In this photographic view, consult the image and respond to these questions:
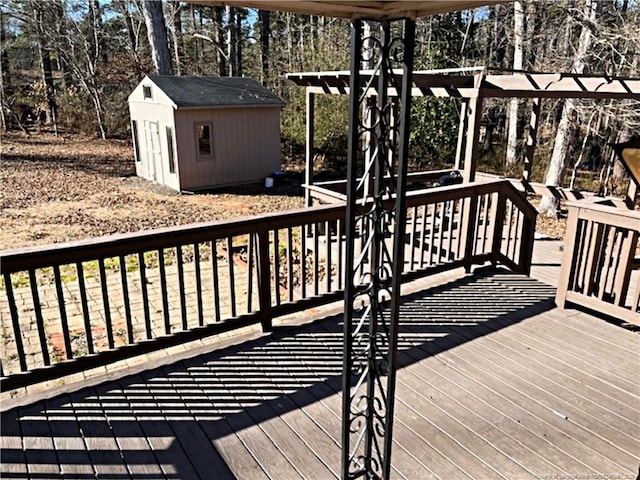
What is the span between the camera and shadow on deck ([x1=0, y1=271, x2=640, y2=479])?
2264 mm

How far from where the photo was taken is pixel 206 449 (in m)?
2.35

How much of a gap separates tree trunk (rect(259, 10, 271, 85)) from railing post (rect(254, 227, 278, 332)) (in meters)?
15.5

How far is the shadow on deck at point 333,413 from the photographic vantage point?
2.26m

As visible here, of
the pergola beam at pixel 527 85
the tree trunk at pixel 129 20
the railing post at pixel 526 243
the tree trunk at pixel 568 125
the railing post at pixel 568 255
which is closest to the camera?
the railing post at pixel 568 255

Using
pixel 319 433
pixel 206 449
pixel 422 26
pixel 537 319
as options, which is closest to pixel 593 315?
pixel 537 319

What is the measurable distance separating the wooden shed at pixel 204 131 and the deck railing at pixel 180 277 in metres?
4.81

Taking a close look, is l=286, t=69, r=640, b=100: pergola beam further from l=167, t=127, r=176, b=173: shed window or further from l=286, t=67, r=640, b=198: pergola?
l=167, t=127, r=176, b=173: shed window

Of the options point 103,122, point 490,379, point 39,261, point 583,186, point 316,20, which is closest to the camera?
point 39,261

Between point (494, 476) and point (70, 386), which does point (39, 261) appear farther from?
point (494, 476)

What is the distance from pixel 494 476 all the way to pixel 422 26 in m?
16.7

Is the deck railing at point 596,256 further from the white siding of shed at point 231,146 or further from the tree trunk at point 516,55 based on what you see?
the white siding of shed at point 231,146

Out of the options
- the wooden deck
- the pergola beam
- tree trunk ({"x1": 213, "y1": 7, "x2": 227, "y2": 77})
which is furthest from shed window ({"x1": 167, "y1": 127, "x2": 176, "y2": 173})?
the wooden deck

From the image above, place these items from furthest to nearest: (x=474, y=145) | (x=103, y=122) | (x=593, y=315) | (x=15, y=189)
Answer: (x=103, y=122) < (x=15, y=189) < (x=474, y=145) < (x=593, y=315)

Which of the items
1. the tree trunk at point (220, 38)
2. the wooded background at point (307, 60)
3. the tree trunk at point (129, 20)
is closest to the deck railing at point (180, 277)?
the wooded background at point (307, 60)
